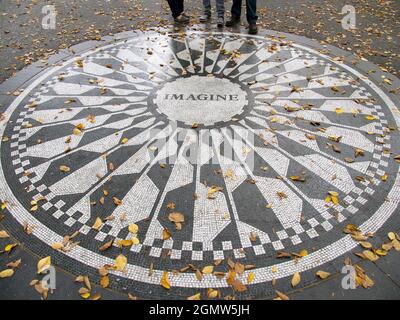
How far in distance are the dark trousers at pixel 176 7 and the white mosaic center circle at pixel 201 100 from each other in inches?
129

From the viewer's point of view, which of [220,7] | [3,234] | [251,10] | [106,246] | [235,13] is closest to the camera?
[106,246]

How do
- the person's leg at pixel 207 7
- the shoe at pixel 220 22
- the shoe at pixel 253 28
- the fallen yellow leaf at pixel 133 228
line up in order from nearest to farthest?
the fallen yellow leaf at pixel 133 228
the shoe at pixel 253 28
the shoe at pixel 220 22
the person's leg at pixel 207 7

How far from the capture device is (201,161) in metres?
4.39

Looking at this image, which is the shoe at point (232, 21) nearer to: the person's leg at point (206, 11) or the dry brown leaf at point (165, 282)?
the person's leg at point (206, 11)

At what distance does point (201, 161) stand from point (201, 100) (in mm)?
1506

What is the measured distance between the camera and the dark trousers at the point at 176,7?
831cm

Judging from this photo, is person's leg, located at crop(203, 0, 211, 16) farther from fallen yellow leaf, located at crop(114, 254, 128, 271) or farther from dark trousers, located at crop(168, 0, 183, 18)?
fallen yellow leaf, located at crop(114, 254, 128, 271)

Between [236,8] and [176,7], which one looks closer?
[236,8]

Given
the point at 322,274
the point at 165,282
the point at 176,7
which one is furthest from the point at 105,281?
the point at 176,7

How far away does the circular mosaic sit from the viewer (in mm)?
3428

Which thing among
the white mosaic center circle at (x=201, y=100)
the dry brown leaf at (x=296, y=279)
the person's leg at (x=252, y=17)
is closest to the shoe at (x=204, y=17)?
the person's leg at (x=252, y=17)

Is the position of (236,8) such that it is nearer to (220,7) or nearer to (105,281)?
(220,7)

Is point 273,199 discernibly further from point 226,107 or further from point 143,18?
point 143,18
